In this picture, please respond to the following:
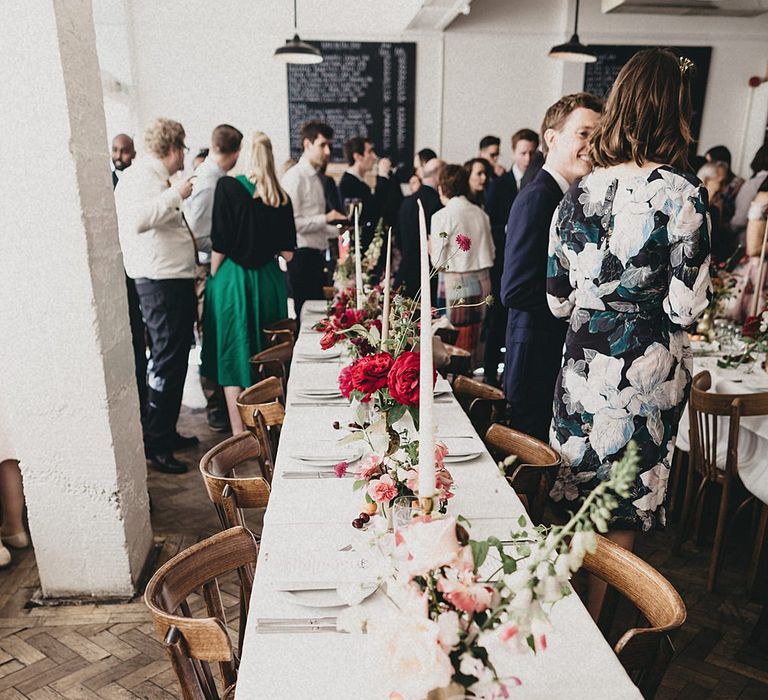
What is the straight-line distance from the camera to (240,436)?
76.2 inches

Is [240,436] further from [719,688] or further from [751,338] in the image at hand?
[751,338]

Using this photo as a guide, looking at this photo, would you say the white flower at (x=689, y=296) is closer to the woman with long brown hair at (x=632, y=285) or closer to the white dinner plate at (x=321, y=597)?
the woman with long brown hair at (x=632, y=285)

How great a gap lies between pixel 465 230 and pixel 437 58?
11.8ft

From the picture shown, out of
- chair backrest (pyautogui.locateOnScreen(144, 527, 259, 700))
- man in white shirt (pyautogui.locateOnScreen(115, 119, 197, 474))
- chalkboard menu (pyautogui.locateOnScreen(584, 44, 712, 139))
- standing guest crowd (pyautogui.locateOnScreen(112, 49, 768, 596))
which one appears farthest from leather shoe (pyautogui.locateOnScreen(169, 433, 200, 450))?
chalkboard menu (pyautogui.locateOnScreen(584, 44, 712, 139))

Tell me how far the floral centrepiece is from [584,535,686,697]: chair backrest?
0.46m

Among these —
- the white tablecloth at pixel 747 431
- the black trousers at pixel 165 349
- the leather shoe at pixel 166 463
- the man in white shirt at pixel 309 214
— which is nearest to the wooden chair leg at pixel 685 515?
the white tablecloth at pixel 747 431

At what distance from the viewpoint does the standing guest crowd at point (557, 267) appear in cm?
174

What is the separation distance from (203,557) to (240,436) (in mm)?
593

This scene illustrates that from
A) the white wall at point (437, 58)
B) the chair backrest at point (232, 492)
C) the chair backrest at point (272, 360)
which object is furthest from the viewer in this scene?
the white wall at point (437, 58)

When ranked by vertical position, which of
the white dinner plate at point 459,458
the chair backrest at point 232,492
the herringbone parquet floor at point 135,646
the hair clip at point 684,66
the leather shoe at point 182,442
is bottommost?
the leather shoe at point 182,442

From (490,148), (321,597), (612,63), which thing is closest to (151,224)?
(321,597)

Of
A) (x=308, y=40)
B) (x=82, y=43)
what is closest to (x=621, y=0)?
(x=308, y=40)

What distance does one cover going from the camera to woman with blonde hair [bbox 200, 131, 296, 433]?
3.65 m

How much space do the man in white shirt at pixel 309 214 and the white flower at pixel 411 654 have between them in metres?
4.06
